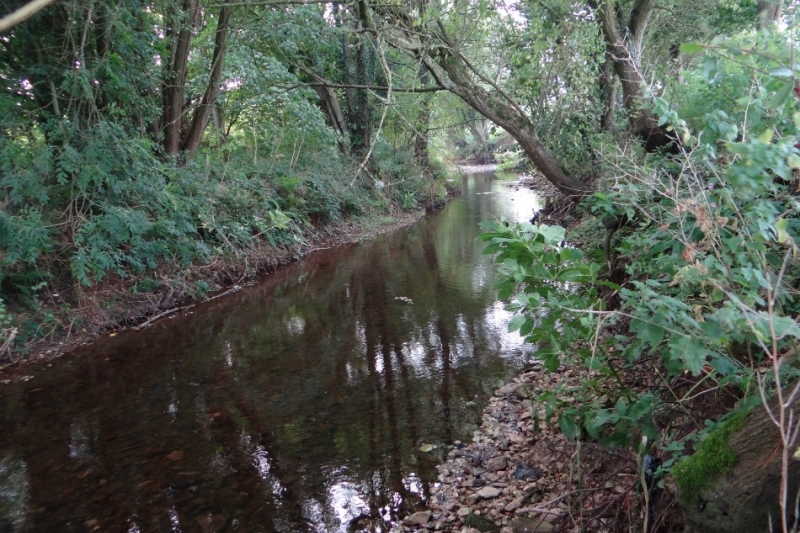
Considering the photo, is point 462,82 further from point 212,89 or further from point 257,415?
point 257,415

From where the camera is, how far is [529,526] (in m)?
3.41

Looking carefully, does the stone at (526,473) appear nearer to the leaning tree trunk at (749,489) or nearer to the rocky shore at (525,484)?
the rocky shore at (525,484)

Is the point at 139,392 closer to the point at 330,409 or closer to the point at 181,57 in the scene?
the point at 330,409

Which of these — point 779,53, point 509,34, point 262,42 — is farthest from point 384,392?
point 262,42

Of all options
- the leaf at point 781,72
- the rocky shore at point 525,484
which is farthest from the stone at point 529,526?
the leaf at point 781,72

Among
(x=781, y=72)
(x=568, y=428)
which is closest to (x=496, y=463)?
(x=568, y=428)

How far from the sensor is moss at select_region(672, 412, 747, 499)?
6.75 ft

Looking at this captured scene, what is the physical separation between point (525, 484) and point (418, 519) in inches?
33.7

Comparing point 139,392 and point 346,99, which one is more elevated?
point 346,99

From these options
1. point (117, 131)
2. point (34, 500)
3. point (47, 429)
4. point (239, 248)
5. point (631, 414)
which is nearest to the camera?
point (631, 414)

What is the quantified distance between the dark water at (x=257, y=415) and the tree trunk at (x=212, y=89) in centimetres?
390

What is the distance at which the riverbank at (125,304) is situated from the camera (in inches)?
274

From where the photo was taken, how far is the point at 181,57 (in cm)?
1003

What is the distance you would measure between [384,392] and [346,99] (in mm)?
15529
